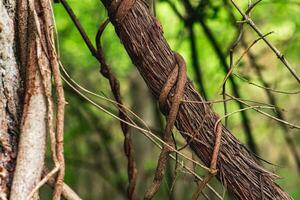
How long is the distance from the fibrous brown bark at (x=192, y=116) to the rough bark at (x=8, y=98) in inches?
10.5

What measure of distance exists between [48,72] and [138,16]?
0.28m

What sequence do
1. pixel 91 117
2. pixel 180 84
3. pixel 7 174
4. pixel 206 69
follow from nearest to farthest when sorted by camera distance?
pixel 7 174, pixel 180 84, pixel 91 117, pixel 206 69

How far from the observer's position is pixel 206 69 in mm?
5000

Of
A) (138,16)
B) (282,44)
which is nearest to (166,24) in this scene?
(282,44)

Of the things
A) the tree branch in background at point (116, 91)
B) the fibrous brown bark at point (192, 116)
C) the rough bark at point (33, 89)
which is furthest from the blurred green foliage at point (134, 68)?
the rough bark at point (33, 89)

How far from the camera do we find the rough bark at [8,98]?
1.31m

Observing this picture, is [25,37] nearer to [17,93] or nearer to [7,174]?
[17,93]

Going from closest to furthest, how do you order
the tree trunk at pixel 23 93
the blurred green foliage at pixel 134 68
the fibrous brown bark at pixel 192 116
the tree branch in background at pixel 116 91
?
the tree trunk at pixel 23 93 < the fibrous brown bark at pixel 192 116 < the tree branch in background at pixel 116 91 < the blurred green foliage at pixel 134 68

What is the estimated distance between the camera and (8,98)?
134 cm

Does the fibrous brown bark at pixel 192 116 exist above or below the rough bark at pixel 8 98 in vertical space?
above

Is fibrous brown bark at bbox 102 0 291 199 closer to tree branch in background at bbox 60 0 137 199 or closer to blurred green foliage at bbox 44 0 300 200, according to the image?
tree branch in background at bbox 60 0 137 199

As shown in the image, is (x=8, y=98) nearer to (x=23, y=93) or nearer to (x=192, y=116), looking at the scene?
(x=23, y=93)

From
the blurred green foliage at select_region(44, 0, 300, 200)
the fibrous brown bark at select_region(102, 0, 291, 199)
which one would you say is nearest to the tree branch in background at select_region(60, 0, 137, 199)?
the fibrous brown bark at select_region(102, 0, 291, 199)

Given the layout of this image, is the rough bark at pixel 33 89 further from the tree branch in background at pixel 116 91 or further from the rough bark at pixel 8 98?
the tree branch in background at pixel 116 91
